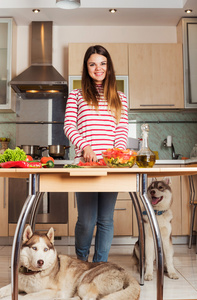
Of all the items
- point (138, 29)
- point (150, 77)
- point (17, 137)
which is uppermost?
point (138, 29)

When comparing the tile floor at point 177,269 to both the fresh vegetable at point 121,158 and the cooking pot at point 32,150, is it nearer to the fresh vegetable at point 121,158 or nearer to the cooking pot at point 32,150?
the fresh vegetable at point 121,158

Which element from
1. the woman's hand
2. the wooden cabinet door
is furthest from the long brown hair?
the wooden cabinet door

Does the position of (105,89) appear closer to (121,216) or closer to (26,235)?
(26,235)

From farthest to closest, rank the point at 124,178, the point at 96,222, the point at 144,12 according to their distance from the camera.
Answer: the point at 144,12 → the point at 96,222 → the point at 124,178

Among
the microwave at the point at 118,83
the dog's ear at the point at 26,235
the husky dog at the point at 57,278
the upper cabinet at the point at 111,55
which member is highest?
the upper cabinet at the point at 111,55

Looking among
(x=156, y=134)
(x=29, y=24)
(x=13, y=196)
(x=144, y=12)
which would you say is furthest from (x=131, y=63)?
(x=13, y=196)

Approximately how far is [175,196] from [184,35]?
1.75m

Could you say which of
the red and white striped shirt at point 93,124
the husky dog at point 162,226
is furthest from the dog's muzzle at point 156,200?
the red and white striped shirt at point 93,124

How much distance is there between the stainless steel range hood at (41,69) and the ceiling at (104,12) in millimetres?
141

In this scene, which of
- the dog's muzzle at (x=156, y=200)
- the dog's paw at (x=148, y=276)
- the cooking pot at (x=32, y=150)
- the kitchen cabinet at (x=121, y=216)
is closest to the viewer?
the dog's paw at (x=148, y=276)

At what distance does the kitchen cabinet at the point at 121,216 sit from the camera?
3.41 m

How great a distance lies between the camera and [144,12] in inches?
147

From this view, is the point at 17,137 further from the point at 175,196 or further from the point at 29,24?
the point at 175,196

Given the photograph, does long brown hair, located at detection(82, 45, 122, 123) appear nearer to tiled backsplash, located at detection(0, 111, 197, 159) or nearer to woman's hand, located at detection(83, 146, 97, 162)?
woman's hand, located at detection(83, 146, 97, 162)
